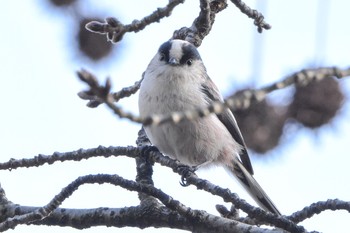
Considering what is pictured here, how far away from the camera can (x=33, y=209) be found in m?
3.01

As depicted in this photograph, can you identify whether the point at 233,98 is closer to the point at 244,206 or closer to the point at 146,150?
the point at 244,206

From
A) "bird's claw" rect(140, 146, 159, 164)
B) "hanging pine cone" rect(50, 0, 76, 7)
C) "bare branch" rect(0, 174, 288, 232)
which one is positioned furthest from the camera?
"hanging pine cone" rect(50, 0, 76, 7)

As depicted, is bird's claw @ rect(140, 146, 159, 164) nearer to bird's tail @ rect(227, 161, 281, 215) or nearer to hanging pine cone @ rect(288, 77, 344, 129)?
hanging pine cone @ rect(288, 77, 344, 129)

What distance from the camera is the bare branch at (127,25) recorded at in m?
2.36

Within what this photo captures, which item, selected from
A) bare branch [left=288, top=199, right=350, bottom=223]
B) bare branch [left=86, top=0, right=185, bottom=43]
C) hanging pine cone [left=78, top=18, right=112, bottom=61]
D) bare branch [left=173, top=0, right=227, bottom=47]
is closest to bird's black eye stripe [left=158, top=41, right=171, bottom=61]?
bare branch [left=173, top=0, right=227, bottom=47]

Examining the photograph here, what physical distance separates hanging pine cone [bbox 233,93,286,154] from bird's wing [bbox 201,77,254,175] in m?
0.57

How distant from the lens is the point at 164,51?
4352 mm

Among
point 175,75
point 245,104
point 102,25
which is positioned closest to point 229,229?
point 102,25

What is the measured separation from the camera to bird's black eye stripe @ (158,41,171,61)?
4297 millimetres

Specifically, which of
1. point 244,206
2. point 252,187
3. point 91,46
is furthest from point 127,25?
point 252,187

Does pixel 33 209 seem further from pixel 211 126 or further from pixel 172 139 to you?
pixel 211 126

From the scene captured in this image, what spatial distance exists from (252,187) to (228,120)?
0.48 meters

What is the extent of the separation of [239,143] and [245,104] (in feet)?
10.0

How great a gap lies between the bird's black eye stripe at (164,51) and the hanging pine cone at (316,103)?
46.5 inches
